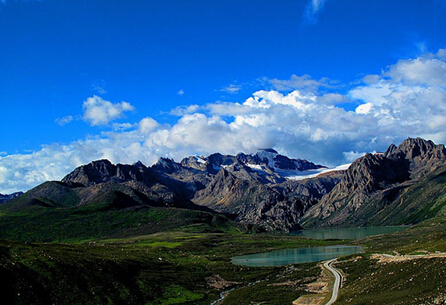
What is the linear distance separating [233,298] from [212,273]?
4478cm

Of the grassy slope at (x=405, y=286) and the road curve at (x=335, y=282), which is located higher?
the grassy slope at (x=405, y=286)

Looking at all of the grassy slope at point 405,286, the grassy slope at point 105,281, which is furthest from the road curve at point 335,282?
the grassy slope at point 105,281

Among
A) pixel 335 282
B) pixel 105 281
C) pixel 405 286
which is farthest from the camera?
pixel 335 282

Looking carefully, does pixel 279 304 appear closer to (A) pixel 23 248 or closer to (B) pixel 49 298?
(B) pixel 49 298

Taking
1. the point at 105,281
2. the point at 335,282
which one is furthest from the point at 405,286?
the point at 105,281

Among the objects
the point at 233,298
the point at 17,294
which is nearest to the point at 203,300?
the point at 233,298

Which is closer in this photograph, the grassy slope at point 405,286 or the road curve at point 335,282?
the grassy slope at point 405,286

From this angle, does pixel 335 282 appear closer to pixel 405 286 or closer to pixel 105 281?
pixel 405 286

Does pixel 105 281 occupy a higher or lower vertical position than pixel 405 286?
higher

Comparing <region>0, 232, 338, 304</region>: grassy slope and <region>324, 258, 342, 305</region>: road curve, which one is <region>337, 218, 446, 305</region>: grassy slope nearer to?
<region>324, 258, 342, 305</region>: road curve

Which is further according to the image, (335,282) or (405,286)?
(335,282)

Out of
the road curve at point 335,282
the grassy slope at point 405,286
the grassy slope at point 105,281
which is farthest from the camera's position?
the road curve at point 335,282

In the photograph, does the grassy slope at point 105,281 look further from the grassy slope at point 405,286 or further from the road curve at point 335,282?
the grassy slope at point 405,286

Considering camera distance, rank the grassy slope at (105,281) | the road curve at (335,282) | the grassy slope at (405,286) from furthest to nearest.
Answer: the road curve at (335,282) < the grassy slope at (105,281) < the grassy slope at (405,286)
